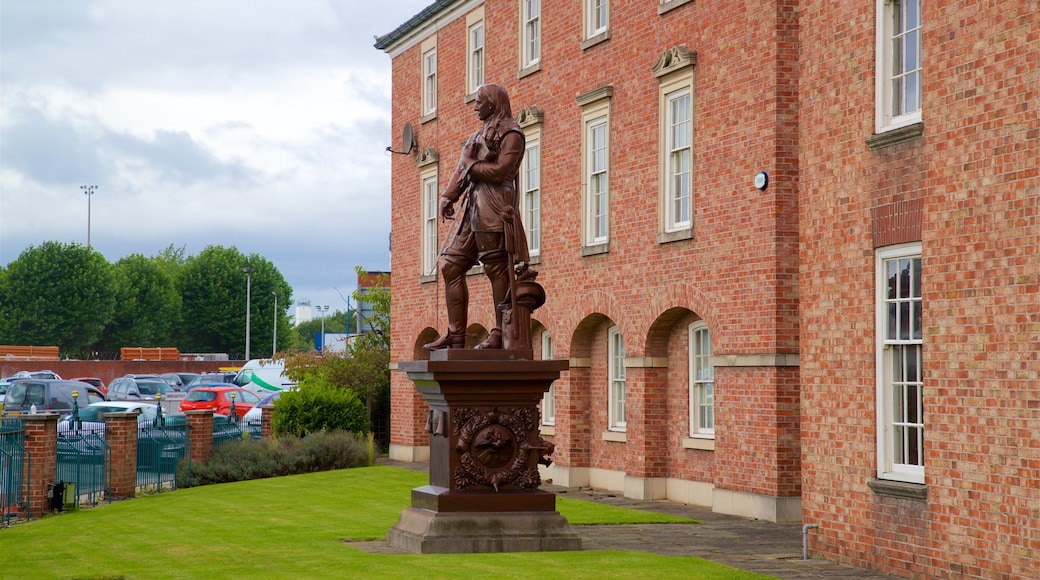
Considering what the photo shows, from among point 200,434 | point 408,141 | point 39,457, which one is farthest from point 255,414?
point 39,457

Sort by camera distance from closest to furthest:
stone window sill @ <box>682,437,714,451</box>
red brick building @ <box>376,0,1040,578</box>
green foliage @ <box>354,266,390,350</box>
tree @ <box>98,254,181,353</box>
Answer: red brick building @ <box>376,0,1040,578</box> → stone window sill @ <box>682,437,714,451</box> → green foliage @ <box>354,266,390,350</box> → tree @ <box>98,254,181,353</box>

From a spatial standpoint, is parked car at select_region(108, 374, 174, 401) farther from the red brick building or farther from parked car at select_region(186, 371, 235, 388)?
the red brick building

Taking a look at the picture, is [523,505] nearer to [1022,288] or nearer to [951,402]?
[951,402]

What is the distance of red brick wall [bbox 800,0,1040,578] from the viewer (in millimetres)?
12008

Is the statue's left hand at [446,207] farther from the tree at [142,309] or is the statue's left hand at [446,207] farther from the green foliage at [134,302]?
the tree at [142,309]

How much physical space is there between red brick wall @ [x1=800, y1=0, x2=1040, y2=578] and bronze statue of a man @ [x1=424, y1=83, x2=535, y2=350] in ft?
11.2

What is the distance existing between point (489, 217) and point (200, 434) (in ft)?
48.9

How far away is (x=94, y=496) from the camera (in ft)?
76.5

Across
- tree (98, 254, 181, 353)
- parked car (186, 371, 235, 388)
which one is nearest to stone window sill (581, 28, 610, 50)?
parked car (186, 371, 235, 388)

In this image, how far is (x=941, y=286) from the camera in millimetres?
13039

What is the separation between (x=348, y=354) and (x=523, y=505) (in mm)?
23913

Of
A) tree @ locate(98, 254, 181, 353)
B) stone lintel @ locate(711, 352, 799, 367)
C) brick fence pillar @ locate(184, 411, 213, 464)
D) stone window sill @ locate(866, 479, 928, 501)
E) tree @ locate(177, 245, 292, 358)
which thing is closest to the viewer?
stone window sill @ locate(866, 479, 928, 501)

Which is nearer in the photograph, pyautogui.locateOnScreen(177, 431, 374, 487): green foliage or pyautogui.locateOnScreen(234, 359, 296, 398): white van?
pyautogui.locateOnScreen(177, 431, 374, 487): green foliage

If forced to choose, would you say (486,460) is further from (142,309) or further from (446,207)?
(142,309)
